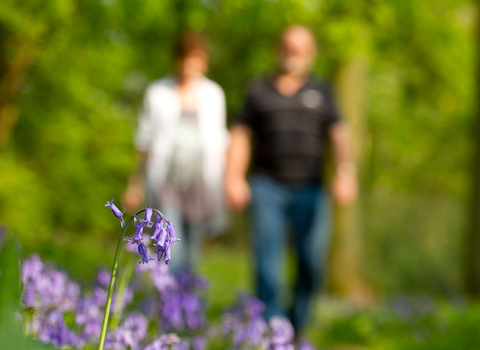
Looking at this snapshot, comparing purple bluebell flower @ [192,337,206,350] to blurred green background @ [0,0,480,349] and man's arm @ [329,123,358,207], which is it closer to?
man's arm @ [329,123,358,207]

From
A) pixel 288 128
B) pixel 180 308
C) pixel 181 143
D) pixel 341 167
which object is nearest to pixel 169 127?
pixel 181 143

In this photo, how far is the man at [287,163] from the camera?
4348 mm

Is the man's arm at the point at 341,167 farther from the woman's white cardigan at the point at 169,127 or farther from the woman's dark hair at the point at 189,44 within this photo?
the woman's dark hair at the point at 189,44

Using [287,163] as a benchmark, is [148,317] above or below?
below

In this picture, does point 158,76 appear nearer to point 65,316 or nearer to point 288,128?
point 288,128

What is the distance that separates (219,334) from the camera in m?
3.20

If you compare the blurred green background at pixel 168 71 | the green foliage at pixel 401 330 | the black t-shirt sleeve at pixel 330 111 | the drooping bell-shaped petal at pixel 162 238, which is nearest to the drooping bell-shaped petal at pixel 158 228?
the drooping bell-shaped petal at pixel 162 238

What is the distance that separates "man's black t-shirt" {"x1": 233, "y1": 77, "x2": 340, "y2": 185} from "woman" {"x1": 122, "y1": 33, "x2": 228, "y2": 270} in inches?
11.6

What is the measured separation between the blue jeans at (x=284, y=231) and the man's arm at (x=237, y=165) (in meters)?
0.09

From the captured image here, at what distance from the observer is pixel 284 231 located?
460cm

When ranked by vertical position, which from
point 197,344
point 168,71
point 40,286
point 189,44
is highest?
point 168,71

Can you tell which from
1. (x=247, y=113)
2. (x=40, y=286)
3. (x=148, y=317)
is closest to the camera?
(x=40, y=286)

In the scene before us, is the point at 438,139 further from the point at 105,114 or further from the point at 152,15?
the point at 152,15

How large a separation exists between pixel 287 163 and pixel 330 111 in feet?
1.69
